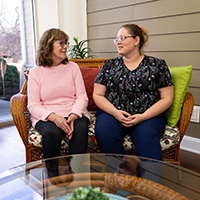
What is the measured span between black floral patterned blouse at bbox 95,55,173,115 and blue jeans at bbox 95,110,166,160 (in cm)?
13

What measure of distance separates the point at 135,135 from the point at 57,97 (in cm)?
65

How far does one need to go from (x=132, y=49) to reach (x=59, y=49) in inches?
22.0

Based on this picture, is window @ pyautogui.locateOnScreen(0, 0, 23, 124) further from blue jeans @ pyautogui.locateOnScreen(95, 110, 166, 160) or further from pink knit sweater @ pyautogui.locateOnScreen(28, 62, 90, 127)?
blue jeans @ pyautogui.locateOnScreen(95, 110, 166, 160)

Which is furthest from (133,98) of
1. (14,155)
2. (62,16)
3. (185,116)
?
(62,16)

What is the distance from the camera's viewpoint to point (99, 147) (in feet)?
5.26

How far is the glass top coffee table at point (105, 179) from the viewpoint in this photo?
851mm

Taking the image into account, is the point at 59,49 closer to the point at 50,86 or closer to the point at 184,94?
the point at 50,86

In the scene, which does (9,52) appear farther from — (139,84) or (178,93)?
(178,93)

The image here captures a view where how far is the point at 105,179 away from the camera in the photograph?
3.00 ft

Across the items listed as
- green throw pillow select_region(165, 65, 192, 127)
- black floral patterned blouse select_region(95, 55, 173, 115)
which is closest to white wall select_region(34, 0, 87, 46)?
black floral patterned blouse select_region(95, 55, 173, 115)

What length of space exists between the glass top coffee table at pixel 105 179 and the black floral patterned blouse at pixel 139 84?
0.68 metres

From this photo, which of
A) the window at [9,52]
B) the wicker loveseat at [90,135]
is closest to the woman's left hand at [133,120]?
the wicker loveseat at [90,135]

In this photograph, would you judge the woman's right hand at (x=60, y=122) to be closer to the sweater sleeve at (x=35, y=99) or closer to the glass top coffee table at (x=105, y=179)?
the sweater sleeve at (x=35, y=99)

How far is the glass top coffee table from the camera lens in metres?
0.85
